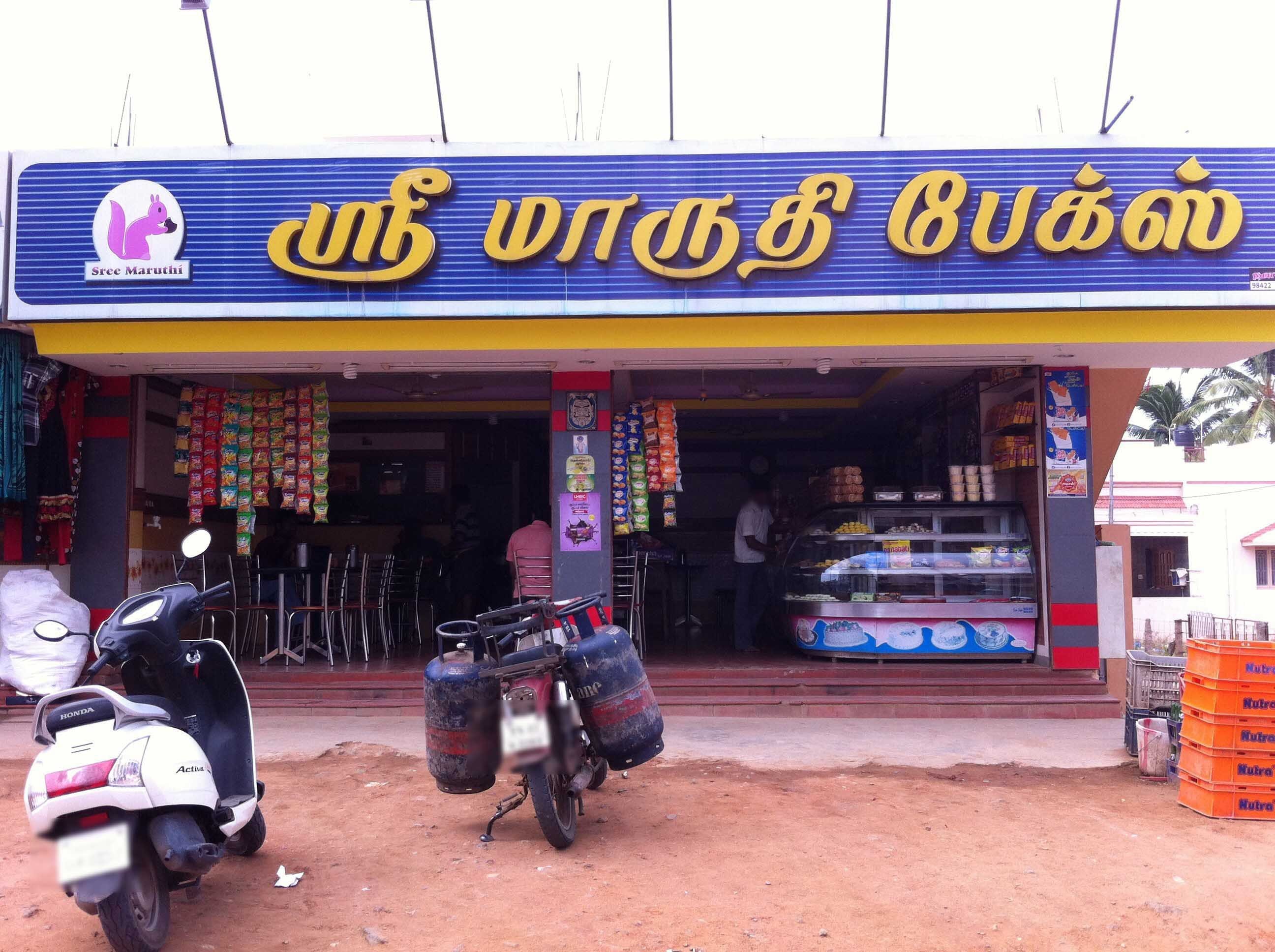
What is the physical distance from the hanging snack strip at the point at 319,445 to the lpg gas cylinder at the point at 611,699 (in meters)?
4.94

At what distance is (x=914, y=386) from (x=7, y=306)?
8211mm

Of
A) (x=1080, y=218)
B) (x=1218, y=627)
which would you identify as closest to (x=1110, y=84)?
(x=1080, y=218)

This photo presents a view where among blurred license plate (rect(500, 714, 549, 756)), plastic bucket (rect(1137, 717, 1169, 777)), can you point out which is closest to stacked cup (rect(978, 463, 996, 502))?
plastic bucket (rect(1137, 717, 1169, 777))

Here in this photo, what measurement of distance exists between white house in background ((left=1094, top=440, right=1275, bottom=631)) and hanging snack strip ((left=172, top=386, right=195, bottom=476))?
864 inches

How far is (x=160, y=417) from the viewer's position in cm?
908

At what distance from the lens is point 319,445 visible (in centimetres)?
875

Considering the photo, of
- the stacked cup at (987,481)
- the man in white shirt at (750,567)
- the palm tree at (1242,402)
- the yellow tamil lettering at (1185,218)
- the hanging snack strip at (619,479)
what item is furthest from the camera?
the palm tree at (1242,402)

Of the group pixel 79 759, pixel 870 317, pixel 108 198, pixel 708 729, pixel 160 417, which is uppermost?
pixel 108 198

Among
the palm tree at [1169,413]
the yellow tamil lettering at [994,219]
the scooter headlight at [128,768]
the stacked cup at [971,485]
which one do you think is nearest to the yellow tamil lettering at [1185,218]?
the yellow tamil lettering at [994,219]

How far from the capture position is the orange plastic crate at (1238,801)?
5070mm

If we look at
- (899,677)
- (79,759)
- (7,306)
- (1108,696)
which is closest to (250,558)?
(7,306)

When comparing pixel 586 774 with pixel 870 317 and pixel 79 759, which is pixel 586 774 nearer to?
pixel 79 759

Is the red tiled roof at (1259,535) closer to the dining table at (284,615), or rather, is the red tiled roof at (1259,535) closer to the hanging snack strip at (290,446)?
the dining table at (284,615)

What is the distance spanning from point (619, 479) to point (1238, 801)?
5.12 meters
